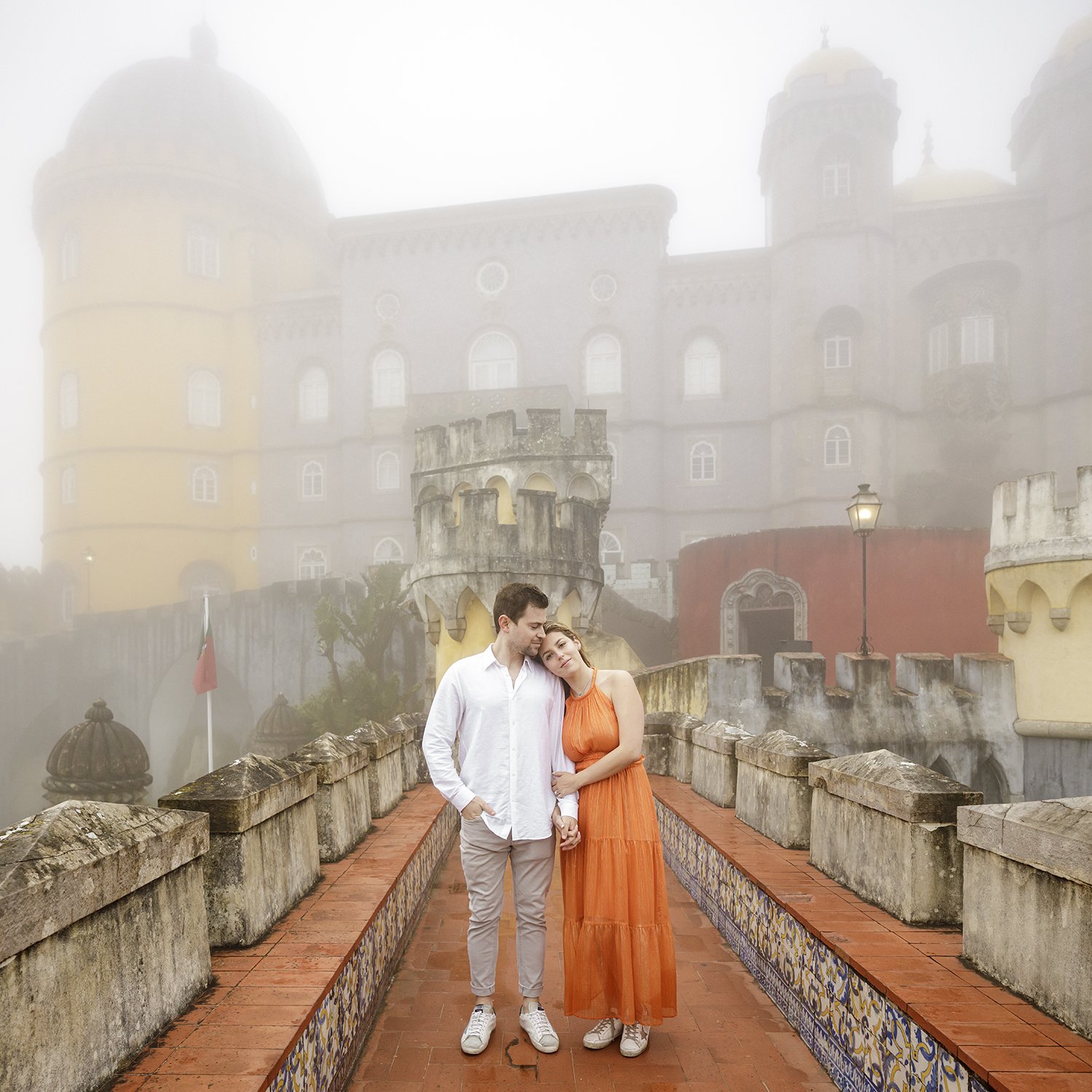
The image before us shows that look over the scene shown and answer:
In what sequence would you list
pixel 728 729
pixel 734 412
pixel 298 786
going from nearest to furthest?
1. pixel 298 786
2. pixel 728 729
3. pixel 734 412

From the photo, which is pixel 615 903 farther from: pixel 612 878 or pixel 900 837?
pixel 900 837

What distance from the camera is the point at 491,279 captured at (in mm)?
32438

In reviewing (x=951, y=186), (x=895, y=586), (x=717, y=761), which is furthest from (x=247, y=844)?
(x=951, y=186)

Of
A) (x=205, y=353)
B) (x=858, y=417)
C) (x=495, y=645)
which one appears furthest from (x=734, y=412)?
(x=495, y=645)

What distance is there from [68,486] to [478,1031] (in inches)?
1466

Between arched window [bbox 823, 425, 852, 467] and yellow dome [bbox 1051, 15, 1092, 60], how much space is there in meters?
15.2

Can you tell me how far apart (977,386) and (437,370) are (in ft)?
63.3

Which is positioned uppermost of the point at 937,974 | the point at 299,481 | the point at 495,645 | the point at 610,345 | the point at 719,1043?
the point at 610,345

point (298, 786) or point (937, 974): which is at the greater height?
point (298, 786)

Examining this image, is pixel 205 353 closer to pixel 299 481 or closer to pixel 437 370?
pixel 299 481

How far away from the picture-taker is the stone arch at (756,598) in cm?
1795

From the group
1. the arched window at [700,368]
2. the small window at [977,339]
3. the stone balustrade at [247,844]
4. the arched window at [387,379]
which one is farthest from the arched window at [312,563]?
the stone balustrade at [247,844]

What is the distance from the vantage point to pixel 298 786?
12.6ft

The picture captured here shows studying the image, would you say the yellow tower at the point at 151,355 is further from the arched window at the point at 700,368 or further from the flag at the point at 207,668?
the arched window at the point at 700,368
